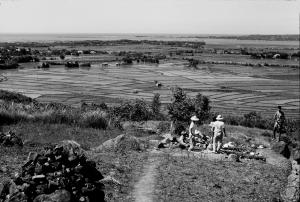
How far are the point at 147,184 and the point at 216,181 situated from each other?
2719mm

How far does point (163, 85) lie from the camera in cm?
7044

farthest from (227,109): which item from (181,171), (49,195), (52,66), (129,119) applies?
(52,66)

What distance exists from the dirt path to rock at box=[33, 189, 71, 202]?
270cm

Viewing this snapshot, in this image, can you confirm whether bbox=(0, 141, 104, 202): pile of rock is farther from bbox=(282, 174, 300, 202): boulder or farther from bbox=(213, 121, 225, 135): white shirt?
bbox=(213, 121, 225, 135): white shirt

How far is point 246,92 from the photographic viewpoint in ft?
218

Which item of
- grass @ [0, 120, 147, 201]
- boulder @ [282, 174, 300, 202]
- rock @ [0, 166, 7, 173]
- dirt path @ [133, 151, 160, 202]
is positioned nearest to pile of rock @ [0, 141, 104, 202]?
grass @ [0, 120, 147, 201]

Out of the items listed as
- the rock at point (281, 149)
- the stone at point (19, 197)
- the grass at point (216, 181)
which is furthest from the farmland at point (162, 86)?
the stone at point (19, 197)

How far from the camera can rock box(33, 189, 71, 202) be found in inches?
434

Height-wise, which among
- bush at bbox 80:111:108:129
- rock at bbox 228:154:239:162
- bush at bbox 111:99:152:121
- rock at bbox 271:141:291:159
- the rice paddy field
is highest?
rock at bbox 228:154:239:162

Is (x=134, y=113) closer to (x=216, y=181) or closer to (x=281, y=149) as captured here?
(x=281, y=149)

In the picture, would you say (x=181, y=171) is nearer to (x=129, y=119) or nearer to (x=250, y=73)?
(x=129, y=119)

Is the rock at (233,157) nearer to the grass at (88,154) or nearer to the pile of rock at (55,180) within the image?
the grass at (88,154)

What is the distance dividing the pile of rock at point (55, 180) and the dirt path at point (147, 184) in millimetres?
1269

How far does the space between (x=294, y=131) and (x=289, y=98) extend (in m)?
26.7
